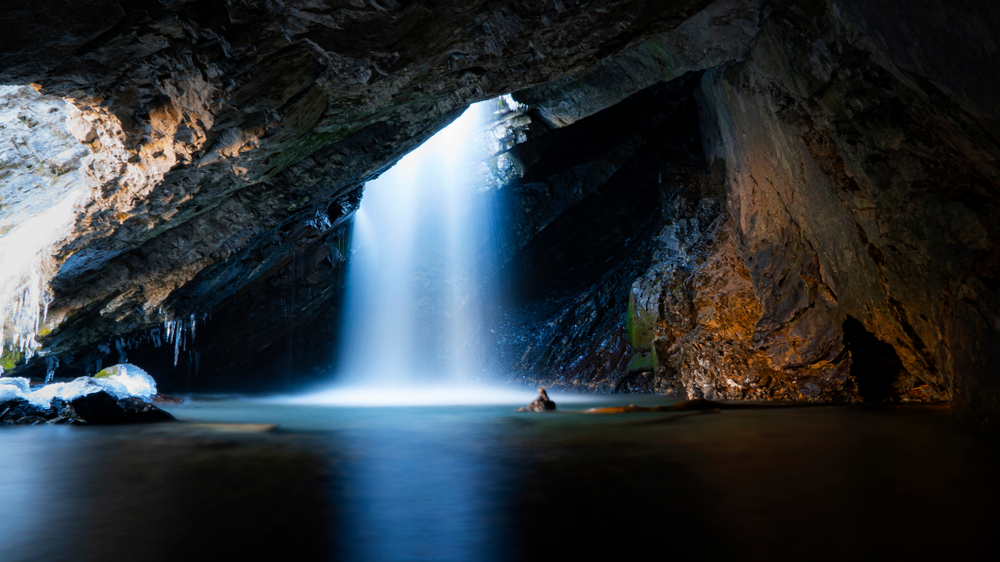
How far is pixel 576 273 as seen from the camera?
15602 mm

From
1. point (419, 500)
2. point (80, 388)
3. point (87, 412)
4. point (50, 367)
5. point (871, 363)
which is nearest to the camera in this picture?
point (419, 500)

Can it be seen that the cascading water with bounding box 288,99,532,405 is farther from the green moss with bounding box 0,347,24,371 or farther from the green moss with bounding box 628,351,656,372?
the green moss with bounding box 0,347,24,371

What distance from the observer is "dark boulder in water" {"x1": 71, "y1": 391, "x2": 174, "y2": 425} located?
24.3 feet

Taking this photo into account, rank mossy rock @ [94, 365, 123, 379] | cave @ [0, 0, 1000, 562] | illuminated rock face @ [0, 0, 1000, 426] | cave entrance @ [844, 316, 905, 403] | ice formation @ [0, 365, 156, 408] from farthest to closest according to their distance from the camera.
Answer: mossy rock @ [94, 365, 123, 379], cave entrance @ [844, 316, 905, 403], ice formation @ [0, 365, 156, 408], illuminated rock face @ [0, 0, 1000, 426], cave @ [0, 0, 1000, 562]

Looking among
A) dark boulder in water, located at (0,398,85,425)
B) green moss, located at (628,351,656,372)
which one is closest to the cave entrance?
green moss, located at (628,351,656,372)

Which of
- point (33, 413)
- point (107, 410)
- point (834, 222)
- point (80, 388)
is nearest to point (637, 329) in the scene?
point (834, 222)

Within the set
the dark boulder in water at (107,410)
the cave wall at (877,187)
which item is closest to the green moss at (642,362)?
the cave wall at (877,187)

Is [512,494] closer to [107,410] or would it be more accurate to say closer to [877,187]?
[877,187]

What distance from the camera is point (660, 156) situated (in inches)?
541

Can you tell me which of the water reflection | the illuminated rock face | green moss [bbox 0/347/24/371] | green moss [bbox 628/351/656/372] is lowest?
the water reflection

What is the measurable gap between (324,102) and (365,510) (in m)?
4.96

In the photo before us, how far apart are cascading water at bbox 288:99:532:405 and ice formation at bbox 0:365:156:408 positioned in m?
4.70

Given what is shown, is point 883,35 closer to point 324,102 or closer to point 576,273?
point 324,102

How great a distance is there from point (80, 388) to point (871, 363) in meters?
12.4
